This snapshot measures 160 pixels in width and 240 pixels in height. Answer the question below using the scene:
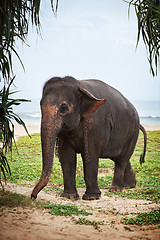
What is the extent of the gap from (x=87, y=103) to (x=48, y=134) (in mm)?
919

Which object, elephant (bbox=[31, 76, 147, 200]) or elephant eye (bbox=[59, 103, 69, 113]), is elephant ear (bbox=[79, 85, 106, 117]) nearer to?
elephant (bbox=[31, 76, 147, 200])

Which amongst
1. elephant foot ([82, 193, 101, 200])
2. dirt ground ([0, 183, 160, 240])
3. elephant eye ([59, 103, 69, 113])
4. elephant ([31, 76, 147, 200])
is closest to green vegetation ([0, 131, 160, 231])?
dirt ground ([0, 183, 160, 240])

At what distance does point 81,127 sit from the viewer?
564cm

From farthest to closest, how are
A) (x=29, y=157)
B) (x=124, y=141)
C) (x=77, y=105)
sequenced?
(x=29, y=157)
(x=124, y=141)
(x=77, y=105)

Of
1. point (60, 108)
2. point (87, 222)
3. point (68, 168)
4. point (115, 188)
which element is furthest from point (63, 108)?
point (115, 188)

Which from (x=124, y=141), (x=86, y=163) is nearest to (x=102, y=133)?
(x=86, y=163)

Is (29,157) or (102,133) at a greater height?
(102,133)

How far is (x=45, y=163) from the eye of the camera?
4.89 metres

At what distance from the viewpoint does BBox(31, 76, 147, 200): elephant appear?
16.8 feet

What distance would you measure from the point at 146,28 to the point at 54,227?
8.94 feet

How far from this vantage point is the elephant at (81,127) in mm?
5105

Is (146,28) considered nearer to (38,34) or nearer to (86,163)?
(38,34)

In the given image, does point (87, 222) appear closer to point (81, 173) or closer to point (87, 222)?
point (87, 222)

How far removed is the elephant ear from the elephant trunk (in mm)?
565
